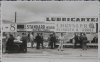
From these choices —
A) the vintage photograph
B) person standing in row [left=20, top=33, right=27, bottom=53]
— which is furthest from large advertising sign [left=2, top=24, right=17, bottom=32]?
person standing in row [left=20, top=33, right=27, bottom=53]

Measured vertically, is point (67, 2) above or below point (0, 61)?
above

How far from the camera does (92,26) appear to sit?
235 cm

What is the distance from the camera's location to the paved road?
2350mm

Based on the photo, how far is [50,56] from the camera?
7.72 ft

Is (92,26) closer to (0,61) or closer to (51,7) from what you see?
(51,7)

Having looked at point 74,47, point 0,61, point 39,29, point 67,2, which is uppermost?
point 67,2

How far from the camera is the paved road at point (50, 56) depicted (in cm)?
235

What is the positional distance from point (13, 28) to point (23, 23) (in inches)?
5.3

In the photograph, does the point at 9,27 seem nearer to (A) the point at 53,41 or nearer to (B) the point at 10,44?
(B) the point at 10,44

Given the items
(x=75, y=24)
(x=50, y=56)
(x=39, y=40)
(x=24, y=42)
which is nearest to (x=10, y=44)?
(x=24, y=42)

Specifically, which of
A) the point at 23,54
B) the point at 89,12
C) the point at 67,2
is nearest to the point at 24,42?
the point at 23,54

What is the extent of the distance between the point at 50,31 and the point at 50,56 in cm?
30

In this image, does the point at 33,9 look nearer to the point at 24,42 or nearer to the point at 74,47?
the point at 24,42

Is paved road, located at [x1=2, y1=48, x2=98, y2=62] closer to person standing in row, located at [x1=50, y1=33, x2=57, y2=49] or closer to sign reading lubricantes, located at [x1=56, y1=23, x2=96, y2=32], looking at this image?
person standing in row, located at [x1=50, y1=33, x2=57, y2=49]
